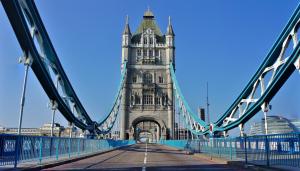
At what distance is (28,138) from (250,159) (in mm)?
10009

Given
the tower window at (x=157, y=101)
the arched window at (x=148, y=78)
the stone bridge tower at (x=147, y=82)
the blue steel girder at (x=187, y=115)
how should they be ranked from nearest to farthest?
the blue steel girder at (x=187, y=115), the stone bridge tower at (x=147, y=82), the tower window at (x=157, y=101), the arched window at (x=148, y=78)

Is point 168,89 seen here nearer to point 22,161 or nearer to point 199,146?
point 199,146

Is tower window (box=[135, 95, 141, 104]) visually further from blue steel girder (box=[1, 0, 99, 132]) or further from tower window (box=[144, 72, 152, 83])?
blue steel girder (box=[1, 0, 99, 132])

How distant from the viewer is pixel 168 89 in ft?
268

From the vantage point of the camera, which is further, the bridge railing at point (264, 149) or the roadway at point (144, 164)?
the roadway at point (144, 164)

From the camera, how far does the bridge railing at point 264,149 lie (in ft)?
36.0

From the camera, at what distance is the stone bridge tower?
78938 mm

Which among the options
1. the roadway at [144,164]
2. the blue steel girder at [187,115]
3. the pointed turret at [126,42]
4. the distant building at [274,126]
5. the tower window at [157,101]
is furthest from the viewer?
the pointed turret at [126,42]

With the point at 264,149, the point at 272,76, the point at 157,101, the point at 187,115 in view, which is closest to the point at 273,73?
the point at 272,76

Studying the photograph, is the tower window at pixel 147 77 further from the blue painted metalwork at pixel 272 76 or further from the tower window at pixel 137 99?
the blue painted metalwork at pixel 272 76

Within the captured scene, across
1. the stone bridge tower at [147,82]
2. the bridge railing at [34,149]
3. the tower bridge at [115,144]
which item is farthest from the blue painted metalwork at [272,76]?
the stone bridge tower at [147,82]

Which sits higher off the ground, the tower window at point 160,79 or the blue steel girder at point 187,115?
the tower window at point 160,79

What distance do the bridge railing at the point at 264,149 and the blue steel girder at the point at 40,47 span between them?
12586 mm

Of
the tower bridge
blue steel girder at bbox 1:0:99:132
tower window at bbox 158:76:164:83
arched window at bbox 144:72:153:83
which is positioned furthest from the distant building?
arched window at bbox 144:72:153:83
